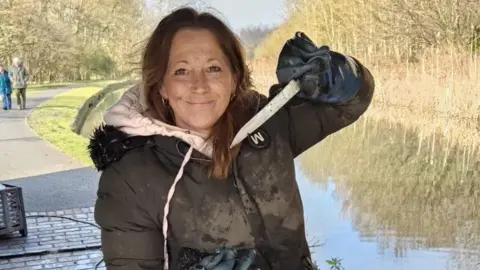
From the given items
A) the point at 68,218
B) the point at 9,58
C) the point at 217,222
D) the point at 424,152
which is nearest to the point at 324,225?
the point at 68,218

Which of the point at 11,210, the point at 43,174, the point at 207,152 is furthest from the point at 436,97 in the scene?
the point at 207,152

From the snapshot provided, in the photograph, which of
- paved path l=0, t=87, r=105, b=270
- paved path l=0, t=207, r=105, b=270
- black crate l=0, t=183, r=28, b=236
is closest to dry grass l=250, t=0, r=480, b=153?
paved path l=0, t=87, r=105, b=270

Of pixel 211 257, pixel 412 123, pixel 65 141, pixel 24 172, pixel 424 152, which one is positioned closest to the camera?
pixel 211 257

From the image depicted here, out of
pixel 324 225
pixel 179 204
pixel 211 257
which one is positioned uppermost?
pixel 179 204

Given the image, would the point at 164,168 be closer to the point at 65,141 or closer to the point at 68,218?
the point at 68,218

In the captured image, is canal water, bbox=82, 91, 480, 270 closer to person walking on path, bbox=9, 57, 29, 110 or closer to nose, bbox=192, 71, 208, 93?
nose, bbox=192, 71, 208, 93

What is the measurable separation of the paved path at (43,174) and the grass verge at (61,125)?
173 millimetres

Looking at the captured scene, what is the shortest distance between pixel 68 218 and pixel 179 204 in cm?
398

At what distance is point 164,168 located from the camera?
146 centimetres

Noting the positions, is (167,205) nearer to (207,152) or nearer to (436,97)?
(207,152)

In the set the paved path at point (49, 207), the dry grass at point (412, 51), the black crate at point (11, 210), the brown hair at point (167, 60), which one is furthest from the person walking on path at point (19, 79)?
the brown hair at point (167, 60)

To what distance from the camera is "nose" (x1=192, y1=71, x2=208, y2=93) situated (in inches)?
61.2

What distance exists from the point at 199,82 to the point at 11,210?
3.36 metres

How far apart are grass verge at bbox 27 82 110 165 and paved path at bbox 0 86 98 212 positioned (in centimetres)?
17
